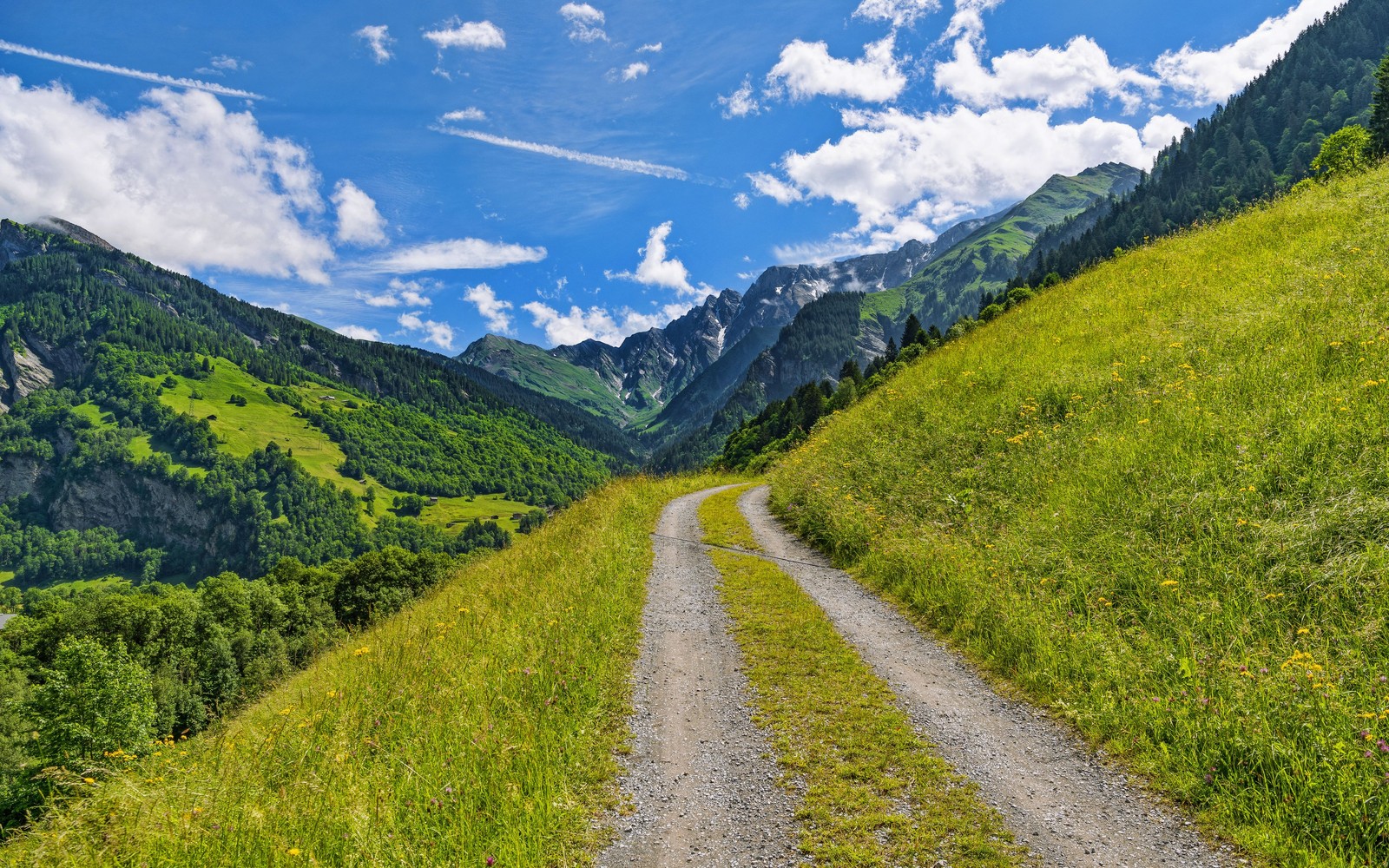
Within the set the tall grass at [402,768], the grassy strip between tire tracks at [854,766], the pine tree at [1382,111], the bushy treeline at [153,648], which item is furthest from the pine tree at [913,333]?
the tall grass at [402,768]

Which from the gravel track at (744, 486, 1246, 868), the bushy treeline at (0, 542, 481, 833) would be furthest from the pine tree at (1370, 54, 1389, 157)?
the bushy treeline at (0, 542, 481, 833)

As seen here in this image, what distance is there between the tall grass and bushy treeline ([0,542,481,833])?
92.3ft

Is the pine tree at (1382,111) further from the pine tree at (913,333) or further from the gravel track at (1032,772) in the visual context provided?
the gravel track at (1032,772)

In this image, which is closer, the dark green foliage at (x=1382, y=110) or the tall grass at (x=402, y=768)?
the tall grass at (x=402, y=768)

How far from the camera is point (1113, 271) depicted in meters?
21.9

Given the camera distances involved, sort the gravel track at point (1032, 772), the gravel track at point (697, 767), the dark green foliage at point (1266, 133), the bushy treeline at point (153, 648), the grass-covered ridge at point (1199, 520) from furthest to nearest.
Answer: the dark green foliage at point (1266, 133), the bushy treeline at point (153, 648), the grass-covered ridge at point (1199, 520), the gravel track at point (697, 767), the gravel track at point (1032, 772)

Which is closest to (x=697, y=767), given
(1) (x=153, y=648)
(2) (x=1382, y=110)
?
(1) (x=153, y=648)

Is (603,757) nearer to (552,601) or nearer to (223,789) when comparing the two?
(223,789)

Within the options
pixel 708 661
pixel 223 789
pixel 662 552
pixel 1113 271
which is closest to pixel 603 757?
pixel 708 661

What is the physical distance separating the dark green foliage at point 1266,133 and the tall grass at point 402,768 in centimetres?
17781

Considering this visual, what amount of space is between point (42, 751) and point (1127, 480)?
57.4 meters

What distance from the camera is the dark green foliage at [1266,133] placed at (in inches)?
6304

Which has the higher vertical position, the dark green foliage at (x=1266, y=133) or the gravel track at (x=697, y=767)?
the dark green foliage at (x=1266, y=133)

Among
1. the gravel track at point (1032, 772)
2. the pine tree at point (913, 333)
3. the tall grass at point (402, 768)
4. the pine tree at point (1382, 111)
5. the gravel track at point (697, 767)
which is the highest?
the pine tree at point (1382, 111)
